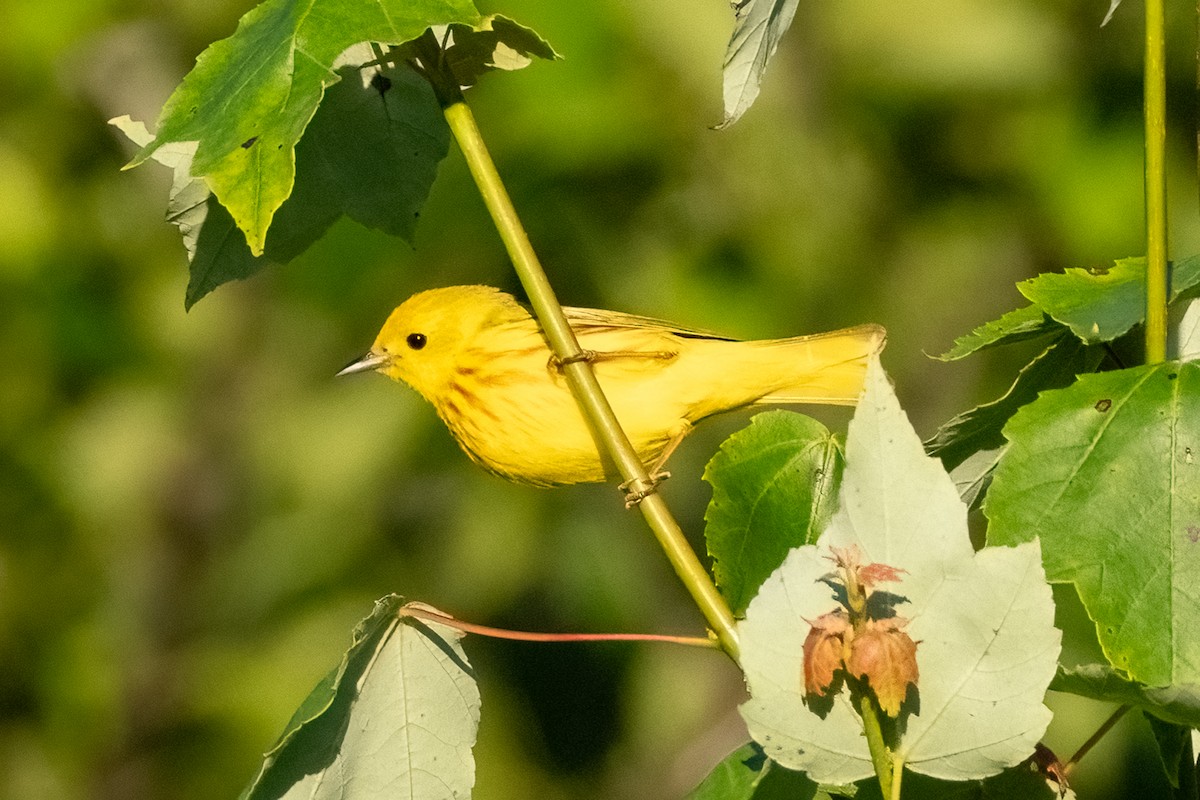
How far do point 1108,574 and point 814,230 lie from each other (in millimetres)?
3251

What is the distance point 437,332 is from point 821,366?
823 millimetres

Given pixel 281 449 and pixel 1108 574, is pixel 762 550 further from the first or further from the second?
pixel 281 449

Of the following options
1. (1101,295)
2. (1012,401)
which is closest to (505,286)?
(1012,401)

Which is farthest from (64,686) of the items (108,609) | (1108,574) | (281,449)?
(1108,574)

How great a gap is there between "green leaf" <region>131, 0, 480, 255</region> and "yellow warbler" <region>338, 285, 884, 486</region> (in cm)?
114

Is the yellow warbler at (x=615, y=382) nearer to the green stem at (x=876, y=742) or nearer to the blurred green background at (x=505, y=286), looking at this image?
the green stem at (x=876, y=742)

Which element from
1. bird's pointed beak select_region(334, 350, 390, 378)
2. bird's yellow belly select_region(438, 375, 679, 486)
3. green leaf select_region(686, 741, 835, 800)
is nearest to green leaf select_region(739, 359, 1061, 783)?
green leaf select_region(686, 741, 835, 800)

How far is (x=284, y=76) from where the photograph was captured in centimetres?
148

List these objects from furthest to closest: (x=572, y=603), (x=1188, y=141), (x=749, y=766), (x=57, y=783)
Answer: (x=57, y=783)
(x=572, y=603)
(x=1188, y=141)
(x=749, y=766)

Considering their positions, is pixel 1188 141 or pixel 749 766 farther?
pixel 1188 141

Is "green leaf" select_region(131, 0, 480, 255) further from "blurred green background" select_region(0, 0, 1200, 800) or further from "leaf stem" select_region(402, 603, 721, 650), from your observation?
"blurred green background" select_region(0, 0, 1200, 800)

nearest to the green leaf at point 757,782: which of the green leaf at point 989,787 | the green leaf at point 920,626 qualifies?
the green leaf at point 989,787

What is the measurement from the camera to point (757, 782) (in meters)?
1.65

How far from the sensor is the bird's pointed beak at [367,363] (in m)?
3.01
